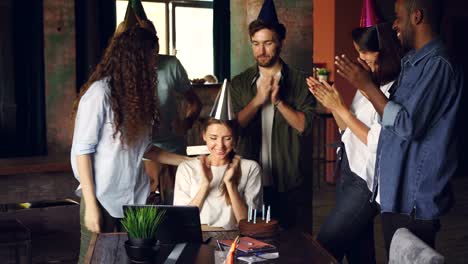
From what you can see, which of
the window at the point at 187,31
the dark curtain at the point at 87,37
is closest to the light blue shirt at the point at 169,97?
the dark curtain at the point at 87,37

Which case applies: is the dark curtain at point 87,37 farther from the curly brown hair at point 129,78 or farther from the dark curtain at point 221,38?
the curly brown hair at point 129,78

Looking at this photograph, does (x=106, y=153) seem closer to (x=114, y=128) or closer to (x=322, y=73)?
(x=114, y=128)

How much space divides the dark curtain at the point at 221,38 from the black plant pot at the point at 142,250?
750 cm

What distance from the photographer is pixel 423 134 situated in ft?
9.14

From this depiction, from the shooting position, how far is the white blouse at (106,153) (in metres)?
3.07

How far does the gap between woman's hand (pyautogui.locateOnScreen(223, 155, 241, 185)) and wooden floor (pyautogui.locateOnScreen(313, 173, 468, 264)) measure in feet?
6.84

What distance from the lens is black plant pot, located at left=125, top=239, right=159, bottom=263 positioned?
2471 millimetres

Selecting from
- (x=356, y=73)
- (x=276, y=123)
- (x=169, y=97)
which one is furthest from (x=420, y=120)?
(x=169, y=97)

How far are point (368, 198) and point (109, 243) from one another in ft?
3.84

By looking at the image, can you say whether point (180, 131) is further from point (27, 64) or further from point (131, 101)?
point (27, 64)

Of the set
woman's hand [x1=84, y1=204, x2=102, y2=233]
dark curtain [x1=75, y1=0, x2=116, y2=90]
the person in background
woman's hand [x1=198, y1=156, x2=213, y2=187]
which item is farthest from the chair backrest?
dark curtain [x1=75, y1=0, x2=116, y2=90]

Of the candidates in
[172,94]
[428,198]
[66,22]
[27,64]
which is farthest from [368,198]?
[27,64]

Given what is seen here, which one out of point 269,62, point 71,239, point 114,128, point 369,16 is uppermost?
point 369,16

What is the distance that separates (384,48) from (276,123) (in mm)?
636
